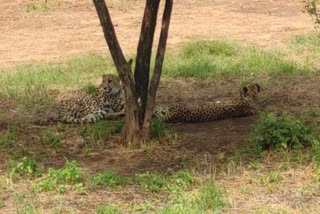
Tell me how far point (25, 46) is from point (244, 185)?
7.75m

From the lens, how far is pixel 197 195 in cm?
524

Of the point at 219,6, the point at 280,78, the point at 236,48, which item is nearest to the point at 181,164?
the point at 280,78

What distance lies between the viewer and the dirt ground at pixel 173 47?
20.8ft

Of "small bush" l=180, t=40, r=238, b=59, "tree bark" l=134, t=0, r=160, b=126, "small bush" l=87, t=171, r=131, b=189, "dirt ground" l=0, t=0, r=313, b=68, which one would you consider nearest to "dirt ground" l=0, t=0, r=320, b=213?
"dirt ground" l=0, t=0, r=313, b=68

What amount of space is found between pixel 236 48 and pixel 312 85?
2549mm

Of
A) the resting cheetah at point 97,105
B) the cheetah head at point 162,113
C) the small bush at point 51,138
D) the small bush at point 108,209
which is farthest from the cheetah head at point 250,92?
the small bush at point 108,209

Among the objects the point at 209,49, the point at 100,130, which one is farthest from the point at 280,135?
the point at 209,49

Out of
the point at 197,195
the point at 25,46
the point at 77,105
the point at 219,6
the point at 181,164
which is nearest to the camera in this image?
the point at 197,195

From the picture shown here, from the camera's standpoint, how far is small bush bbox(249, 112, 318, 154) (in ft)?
20.5

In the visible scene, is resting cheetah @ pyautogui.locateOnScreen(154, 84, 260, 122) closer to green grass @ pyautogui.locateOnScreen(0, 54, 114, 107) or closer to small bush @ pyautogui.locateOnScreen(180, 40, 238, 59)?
green grass @ pyautogui.locateOnScreen(0, 54, 114, 107)

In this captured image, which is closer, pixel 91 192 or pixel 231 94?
pixel 91 192

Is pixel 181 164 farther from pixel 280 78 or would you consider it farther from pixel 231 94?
pixel 280 78

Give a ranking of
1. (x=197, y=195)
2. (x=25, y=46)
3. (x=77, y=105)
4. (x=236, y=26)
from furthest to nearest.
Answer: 1. (x=236, y=26)
2. (x=25, y=46)
3. (x=77, y=105)
4. (x=197, y=195)

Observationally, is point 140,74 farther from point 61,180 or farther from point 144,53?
point 61,180
